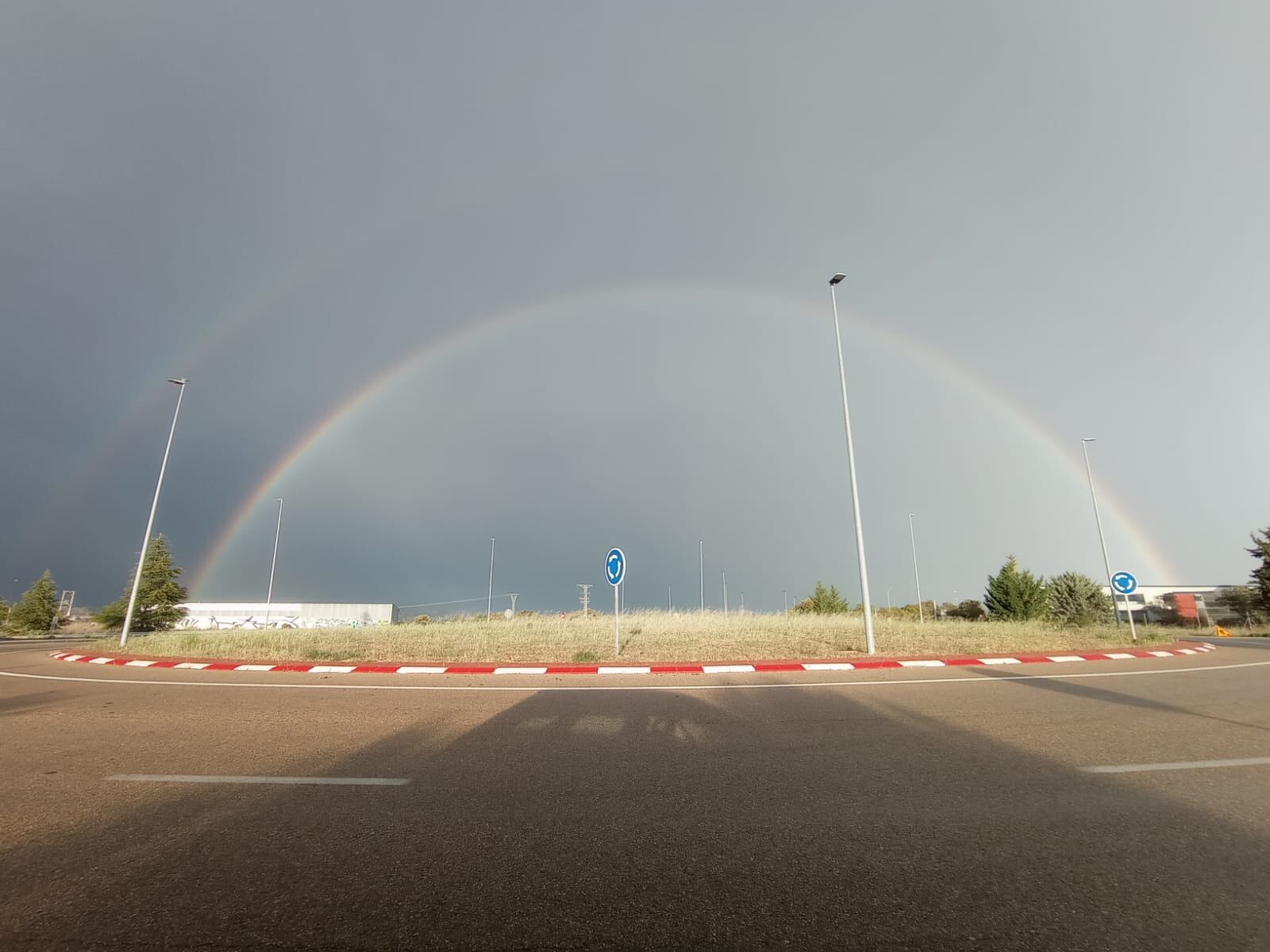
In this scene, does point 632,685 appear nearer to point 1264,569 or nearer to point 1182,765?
point 1182,765

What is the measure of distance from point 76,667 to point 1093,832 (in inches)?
795

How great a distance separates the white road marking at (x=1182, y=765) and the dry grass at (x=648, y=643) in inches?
356

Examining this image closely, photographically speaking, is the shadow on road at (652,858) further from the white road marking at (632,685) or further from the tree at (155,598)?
the tree at (155,598)

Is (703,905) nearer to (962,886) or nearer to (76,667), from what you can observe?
(962,886)

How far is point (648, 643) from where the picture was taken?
17594mm

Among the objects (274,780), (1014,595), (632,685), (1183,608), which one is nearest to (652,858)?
(274,780)

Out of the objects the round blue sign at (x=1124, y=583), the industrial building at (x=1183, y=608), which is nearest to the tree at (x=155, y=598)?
the round blue sign at (x=1124, y=583)

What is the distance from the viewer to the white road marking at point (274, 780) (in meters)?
4.86

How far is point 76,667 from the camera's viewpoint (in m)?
15.1

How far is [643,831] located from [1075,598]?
44.3 meters

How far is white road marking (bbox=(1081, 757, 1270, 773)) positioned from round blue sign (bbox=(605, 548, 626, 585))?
11.2 metres

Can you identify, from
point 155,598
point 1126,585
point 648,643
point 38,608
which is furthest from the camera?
point 38,608

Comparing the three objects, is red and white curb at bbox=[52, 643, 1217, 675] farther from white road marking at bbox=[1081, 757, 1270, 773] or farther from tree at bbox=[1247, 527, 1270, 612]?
tree at bbox=[1247, 527, 1270, 612]

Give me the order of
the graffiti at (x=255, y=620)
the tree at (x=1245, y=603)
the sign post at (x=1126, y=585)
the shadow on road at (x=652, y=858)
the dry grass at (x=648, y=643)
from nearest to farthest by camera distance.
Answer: the shadow on road at (x=652, y=858) → the dry grass at (x=648, y=643) → the sign post at (x=1126, y=585) → the tree at (x=1245, y=603) → the graffiti at (x=255, y=620)
